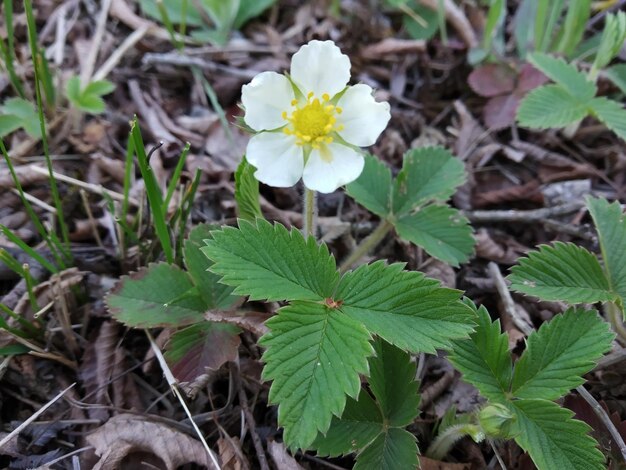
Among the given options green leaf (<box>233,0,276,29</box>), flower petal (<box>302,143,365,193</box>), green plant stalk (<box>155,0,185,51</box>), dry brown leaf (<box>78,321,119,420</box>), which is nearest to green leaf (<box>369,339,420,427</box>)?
flower petal (<box>302,143,365,193</box>)

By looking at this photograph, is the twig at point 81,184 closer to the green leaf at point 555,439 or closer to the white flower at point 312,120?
the white flower at point 312,120

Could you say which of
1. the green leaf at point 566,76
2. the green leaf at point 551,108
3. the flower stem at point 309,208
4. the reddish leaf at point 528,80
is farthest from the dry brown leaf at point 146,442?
the reddish leaf at point 528,80

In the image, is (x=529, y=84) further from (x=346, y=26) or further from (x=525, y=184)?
(x=346, y=26)

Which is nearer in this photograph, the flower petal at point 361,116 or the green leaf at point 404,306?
the green leaf at point 404,306

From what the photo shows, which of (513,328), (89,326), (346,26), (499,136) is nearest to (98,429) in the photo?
(89,326)

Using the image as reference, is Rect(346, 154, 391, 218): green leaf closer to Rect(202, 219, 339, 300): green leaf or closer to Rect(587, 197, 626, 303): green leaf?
Rect(202, 219, 339, 300): green leaf

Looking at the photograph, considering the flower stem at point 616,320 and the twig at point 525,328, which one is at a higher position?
the flower stem at point 616,320
